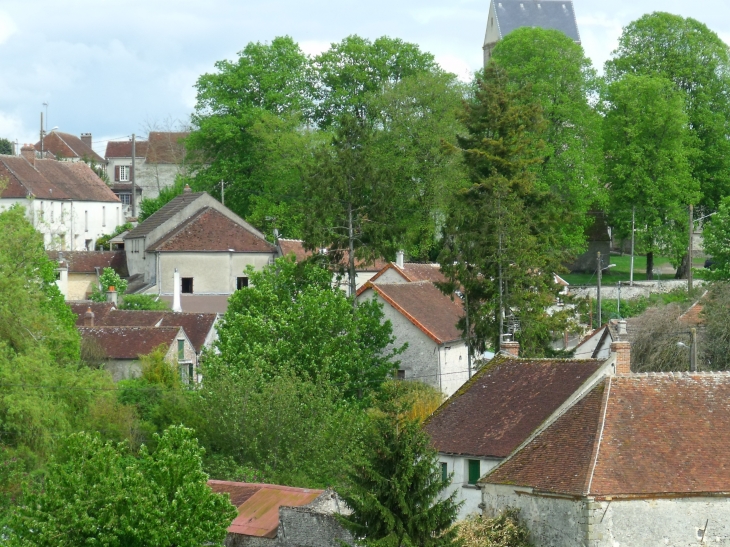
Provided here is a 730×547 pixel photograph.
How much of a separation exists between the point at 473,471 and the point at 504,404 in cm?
193

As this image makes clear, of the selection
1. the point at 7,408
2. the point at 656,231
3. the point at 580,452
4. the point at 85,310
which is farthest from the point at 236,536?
Result: the point at 656,231

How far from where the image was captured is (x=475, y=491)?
27.9m

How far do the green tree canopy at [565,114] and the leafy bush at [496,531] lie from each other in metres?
33.8

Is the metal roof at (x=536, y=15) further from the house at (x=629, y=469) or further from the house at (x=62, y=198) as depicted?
the house at (x=629, y=469)

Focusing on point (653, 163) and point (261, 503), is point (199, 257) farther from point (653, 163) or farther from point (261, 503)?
point (261, 503)

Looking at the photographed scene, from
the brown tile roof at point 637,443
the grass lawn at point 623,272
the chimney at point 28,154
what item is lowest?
the brown tile roof at point 637,443

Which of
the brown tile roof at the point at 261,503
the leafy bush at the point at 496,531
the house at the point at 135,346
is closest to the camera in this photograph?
the leafy bush at the point at 496,531

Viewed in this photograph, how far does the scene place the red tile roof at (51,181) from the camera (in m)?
69.2

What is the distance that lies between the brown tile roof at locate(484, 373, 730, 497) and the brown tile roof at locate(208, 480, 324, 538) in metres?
4.83

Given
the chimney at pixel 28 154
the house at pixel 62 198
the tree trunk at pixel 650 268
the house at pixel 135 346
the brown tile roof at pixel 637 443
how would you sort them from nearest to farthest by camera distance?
the brown tile roof at pixel 637 443
the house at pixel 135 346
the tree trunk at pixel 650 268
the house at pixel 62 198
the chimney at pixel 28 154

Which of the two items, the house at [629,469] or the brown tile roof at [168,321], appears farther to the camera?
the brown tile roof at [168,321]

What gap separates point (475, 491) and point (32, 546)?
9484 mm

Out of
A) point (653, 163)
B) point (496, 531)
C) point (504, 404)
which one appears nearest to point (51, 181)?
point (653, 163)

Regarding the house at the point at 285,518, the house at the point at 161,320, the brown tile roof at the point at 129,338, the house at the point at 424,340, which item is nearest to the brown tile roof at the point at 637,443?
the house at the point at 285,518
